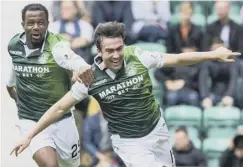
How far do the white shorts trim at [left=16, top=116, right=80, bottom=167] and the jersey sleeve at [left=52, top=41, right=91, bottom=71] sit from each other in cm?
75

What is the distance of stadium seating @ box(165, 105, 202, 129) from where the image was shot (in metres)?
12.1

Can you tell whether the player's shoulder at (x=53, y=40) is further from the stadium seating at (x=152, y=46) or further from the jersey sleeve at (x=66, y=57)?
the stadium seating at (x=152, y=46)

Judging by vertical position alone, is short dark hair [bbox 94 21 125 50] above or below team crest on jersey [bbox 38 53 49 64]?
above

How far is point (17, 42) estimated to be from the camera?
9.38m

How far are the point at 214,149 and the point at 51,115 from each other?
382cm

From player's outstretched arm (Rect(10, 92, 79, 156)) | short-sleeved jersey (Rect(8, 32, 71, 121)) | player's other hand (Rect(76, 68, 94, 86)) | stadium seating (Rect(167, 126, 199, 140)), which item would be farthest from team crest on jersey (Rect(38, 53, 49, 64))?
stadium seating (Rect(167, 126, 199, 140))

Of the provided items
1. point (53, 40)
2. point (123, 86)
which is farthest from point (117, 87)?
point (53, 40)

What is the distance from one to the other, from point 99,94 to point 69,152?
1.28 meters

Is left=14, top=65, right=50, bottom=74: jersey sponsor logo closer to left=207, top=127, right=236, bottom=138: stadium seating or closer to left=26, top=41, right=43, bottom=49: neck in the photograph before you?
left=26, top=41, right=43, bottom=49: neck

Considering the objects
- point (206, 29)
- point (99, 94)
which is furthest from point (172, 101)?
point (99, 94)

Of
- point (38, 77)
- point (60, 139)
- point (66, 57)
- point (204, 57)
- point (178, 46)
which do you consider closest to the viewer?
point (204, 57)

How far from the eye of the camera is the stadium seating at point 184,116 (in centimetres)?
1212

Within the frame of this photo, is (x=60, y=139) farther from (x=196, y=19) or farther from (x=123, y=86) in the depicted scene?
(x=196, y=19)

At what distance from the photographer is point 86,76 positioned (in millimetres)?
8375
